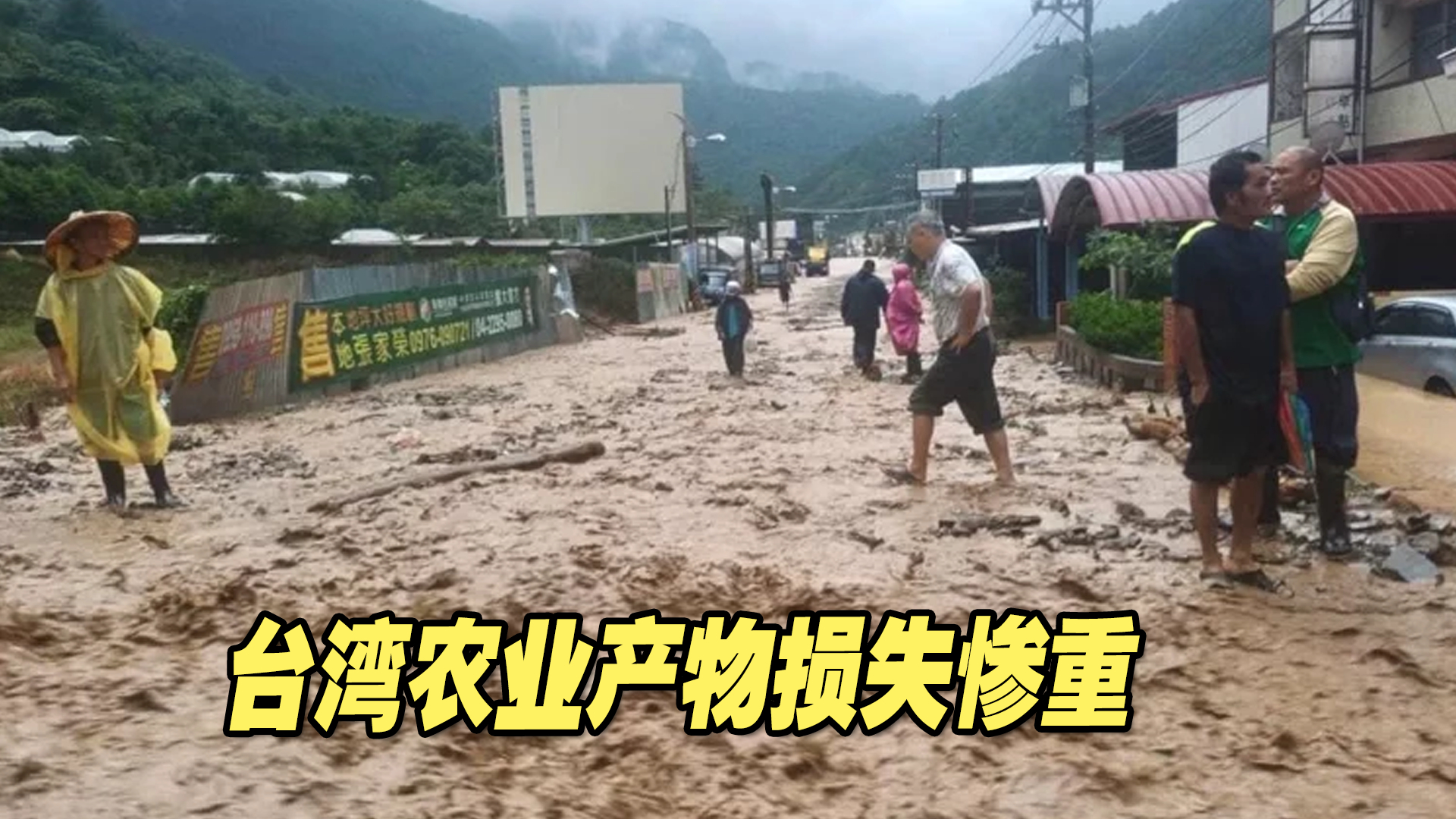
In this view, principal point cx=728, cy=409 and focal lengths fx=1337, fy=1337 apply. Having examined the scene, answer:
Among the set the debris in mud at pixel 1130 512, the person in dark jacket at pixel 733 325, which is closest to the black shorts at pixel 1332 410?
the debris in mud at pixel 1130 512

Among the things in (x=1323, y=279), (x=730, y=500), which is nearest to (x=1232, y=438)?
(x=1323, y=279)

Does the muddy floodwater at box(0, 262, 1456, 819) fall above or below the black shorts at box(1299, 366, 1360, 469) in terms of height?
below

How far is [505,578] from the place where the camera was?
231 inches

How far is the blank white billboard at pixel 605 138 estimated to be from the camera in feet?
217

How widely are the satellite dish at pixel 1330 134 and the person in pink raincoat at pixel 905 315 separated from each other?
1054 cm

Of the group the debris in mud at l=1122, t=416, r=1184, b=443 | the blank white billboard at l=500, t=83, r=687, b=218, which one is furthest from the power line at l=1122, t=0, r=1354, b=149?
the blank white billboard at l=500, t=83, r=687, b=218

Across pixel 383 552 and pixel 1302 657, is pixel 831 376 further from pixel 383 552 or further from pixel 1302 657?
pixel 1302 657

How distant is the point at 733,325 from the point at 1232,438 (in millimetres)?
12291

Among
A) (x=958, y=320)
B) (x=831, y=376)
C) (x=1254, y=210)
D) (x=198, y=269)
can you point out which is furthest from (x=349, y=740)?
(x=198, y=269)

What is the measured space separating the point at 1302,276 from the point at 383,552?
4300 millimetres

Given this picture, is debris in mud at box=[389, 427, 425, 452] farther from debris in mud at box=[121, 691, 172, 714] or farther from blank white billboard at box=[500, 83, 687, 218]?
blank white billboard at box=[500, 83, 687, 218]

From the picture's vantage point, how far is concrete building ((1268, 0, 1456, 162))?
22484 mm

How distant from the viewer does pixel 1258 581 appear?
5.23 metres

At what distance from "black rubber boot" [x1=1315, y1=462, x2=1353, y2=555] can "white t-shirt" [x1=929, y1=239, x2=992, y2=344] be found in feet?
7.37
